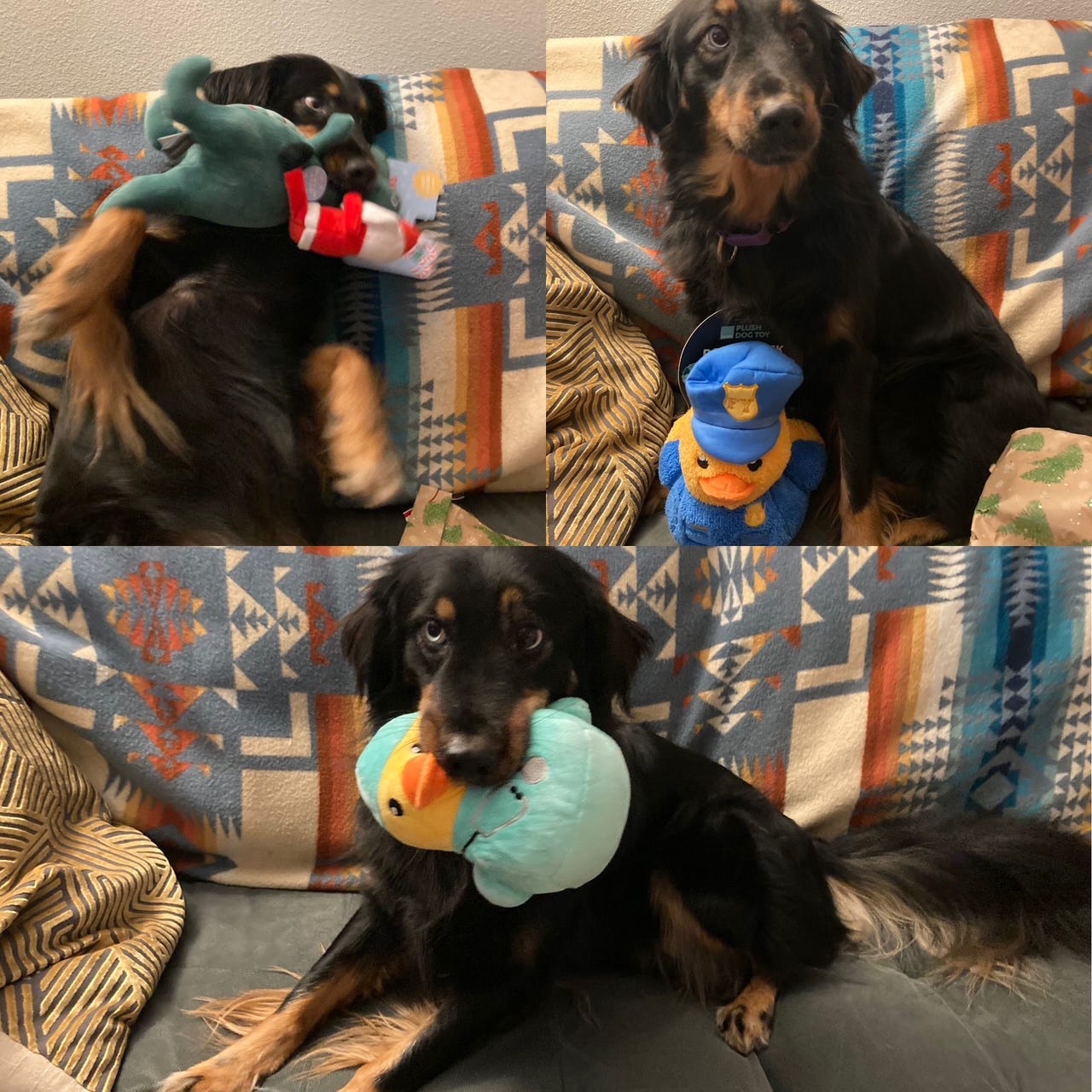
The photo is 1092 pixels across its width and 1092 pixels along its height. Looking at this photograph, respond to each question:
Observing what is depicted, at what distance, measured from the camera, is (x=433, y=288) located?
80 centimetres

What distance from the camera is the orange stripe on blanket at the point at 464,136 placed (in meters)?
0.79

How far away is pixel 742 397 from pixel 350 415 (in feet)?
1.09

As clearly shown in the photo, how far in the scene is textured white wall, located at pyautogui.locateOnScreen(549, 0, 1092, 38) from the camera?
0.78 meters

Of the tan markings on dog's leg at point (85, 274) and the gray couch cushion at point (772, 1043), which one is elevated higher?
the tan markings on dog's leg at point (85, 274)

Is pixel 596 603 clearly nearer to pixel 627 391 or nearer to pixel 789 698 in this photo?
pixel 627 391

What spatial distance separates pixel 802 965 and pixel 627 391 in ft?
1.96

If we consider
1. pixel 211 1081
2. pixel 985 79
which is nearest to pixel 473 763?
pixel 211 1081

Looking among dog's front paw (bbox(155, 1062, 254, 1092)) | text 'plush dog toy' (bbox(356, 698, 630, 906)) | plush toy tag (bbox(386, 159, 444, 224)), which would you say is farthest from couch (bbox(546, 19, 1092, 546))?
dog's front paw (bbox(155, 1062, 254, 1092))

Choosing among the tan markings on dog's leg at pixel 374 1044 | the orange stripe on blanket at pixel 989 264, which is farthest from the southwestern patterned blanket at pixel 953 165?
the tan markings on dog's leg at pixel 374 1044

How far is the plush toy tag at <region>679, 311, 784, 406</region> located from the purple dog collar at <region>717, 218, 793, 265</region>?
0.05 metres

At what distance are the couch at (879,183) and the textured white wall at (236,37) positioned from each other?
6 cm

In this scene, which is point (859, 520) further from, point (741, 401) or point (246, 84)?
point (246, 84)

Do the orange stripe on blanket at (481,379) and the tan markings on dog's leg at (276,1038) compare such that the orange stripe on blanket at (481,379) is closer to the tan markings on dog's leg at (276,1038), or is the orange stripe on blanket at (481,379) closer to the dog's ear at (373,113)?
the dog's ear at (373,113)

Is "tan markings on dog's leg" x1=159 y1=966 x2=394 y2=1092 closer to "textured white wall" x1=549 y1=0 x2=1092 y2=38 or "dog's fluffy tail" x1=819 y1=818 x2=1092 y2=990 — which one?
"dog's fluffy tail" x1=819 y1=818 x2=1092 y2=990
